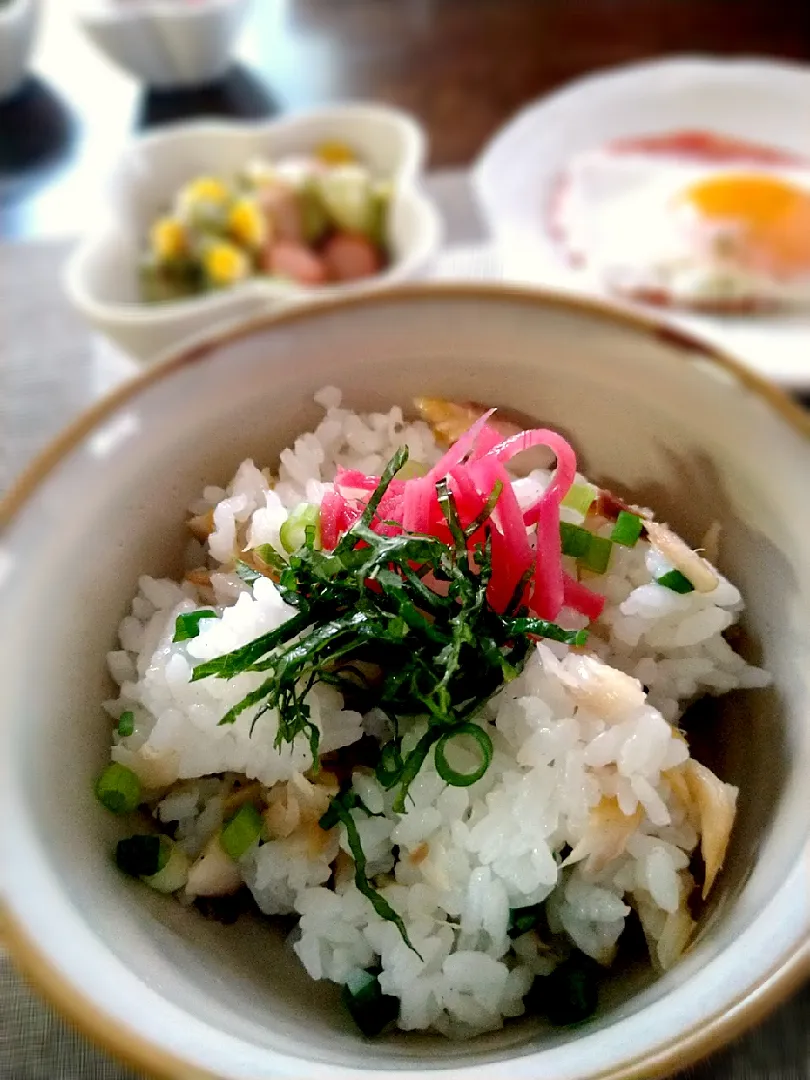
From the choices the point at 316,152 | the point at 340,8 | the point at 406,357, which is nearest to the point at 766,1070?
the point at 406,357

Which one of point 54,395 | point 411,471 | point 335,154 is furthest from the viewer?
point 335,154

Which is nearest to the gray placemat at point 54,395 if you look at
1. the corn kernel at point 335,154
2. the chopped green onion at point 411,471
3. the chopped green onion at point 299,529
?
the corn kernel at point 335,154

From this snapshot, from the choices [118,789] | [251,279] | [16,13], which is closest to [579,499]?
[118,789]

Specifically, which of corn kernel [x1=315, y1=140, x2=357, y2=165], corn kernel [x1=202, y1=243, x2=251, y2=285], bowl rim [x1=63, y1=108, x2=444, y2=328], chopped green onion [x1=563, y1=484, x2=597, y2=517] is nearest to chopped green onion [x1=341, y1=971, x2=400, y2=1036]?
chopped green onion [x1=563, y1=484, x2=597, y2=517]

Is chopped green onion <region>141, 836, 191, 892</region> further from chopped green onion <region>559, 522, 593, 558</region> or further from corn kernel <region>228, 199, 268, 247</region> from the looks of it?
corn kernel <region>228, 199, 268, 247</region>

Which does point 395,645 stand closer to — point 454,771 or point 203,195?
point 454,771

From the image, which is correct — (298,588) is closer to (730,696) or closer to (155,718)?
(155,718)
